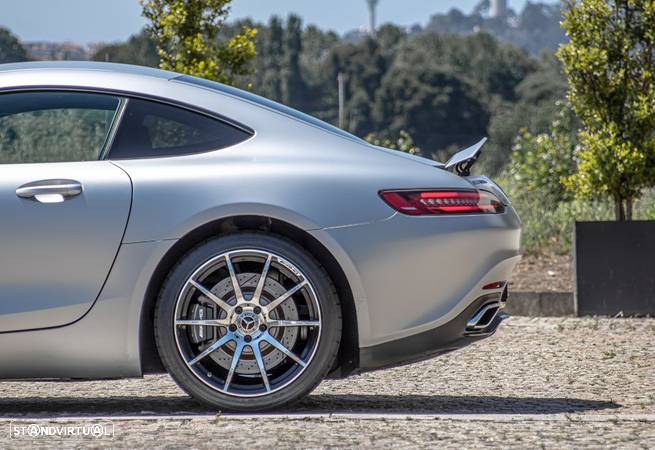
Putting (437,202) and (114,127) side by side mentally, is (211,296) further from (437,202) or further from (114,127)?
(437,202)

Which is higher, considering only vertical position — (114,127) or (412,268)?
(114,127)

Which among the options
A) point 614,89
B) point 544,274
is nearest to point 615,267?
point 614,89

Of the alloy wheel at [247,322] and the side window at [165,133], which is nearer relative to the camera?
the alloy wheel at [247,322]

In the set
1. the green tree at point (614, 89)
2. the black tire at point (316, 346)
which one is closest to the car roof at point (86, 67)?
the black tire at point (316, 346)

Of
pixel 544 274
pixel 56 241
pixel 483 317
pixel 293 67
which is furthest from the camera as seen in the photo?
pixel 293 67

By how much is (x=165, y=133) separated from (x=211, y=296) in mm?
777

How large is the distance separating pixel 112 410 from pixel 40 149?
1213mm

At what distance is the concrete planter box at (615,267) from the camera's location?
903 cm

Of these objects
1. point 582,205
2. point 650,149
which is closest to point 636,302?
point 650,149

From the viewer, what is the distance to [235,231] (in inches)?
202

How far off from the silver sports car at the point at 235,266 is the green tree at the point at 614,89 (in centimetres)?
480

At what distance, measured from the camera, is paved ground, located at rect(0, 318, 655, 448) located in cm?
461

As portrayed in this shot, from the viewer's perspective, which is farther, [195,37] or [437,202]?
[195,37]

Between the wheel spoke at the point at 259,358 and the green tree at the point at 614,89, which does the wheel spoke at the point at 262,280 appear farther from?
the green tree at the point at 614,89
